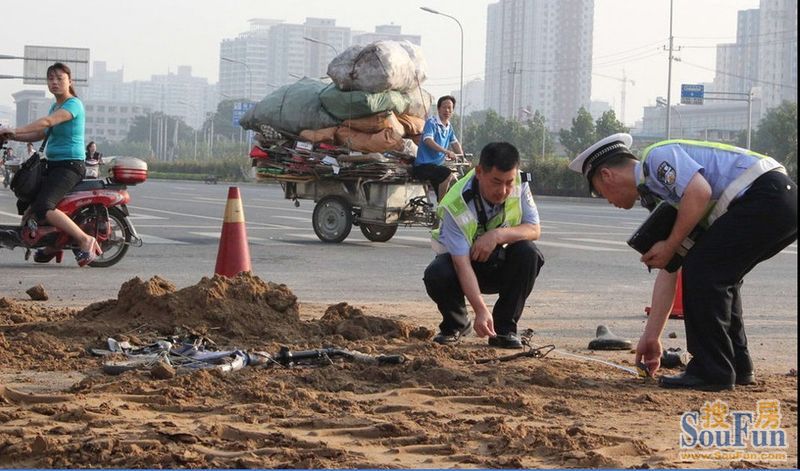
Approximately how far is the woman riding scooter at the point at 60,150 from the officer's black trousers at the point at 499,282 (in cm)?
520

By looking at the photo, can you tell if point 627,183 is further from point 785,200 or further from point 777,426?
point 777,426

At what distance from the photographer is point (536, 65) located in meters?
169

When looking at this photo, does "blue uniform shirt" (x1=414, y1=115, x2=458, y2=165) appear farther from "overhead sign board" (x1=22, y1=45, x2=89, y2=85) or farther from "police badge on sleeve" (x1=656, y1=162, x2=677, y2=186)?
"overhead sign board" (x1=22, y1=45, x2=89, y2=85)

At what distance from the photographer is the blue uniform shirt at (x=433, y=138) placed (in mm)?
16219

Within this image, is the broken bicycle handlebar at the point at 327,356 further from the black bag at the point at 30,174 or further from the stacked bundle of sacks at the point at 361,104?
the stacked bundle of sacks at the point at 361,104

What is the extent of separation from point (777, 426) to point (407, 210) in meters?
12.0

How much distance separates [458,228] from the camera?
7574 millimetres

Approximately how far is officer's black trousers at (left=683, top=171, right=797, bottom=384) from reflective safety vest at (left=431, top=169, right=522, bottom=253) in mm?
1488

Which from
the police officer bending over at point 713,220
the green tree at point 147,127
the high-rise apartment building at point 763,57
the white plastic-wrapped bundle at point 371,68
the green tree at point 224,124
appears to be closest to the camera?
the police officer bending over at point 713,220

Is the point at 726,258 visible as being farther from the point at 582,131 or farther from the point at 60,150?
the point at 582,131

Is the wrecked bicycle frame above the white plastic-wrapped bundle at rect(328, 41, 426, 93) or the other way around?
the other way around

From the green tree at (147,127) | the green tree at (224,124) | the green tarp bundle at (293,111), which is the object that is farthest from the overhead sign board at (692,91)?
the green tree at (147,127)

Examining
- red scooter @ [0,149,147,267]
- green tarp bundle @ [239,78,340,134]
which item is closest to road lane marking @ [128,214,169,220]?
green tarp bundle @ [239,78,340,134]

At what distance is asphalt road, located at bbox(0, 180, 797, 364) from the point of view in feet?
34.1
